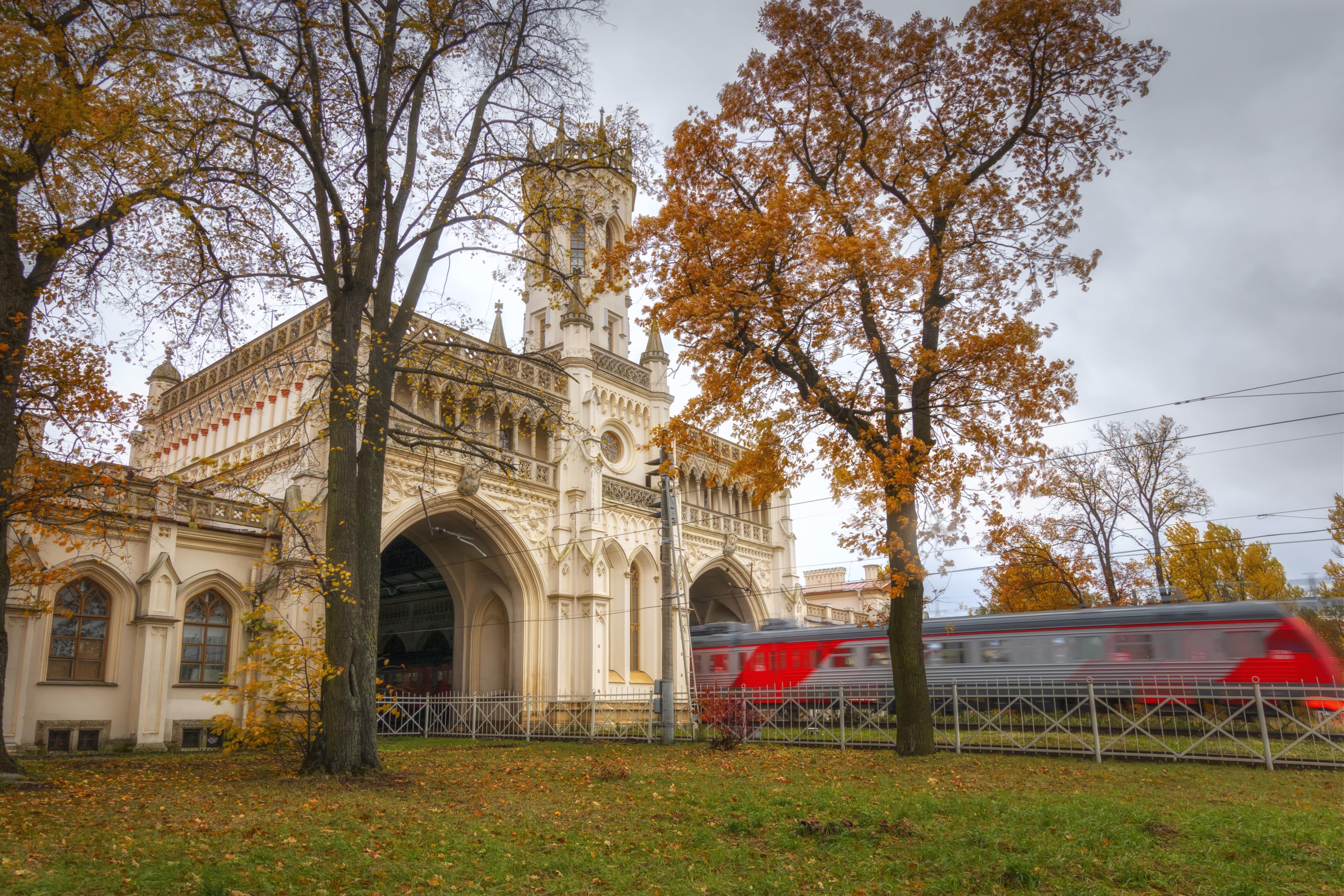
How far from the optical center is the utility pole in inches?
639

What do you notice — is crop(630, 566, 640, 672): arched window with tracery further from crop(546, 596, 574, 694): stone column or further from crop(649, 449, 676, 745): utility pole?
crop(649, 449, 676, 745): utility pole

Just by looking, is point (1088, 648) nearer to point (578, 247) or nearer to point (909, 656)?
point (909, 656)

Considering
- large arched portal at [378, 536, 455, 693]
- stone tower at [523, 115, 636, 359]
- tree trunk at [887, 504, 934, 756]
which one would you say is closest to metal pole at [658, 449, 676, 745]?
stone tower at [523, 115, 636, 359]

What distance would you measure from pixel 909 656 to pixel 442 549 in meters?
16.3

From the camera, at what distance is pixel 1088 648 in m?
20.1

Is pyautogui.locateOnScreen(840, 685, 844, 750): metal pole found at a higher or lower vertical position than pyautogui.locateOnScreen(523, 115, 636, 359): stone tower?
lower

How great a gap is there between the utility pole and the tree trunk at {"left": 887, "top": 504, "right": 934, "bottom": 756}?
4.72 metres

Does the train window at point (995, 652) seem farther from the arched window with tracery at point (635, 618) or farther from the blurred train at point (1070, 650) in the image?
the arched window with tracery at point (635, 618)

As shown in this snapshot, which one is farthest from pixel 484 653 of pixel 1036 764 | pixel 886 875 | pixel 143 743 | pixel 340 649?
pixel 886 875

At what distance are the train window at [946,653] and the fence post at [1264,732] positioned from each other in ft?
34.4

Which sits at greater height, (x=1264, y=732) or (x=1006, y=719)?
(x=1264, y=732)

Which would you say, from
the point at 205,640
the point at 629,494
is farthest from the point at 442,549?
the point at 205,640

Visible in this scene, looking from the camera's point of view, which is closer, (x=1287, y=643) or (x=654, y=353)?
(x=1287, y=643)

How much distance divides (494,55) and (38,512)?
28.6ft
